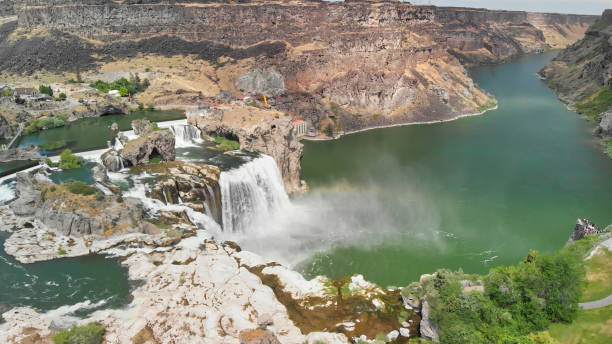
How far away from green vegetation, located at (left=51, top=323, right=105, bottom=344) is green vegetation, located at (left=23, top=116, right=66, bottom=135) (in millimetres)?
47754

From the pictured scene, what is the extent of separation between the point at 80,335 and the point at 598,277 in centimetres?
2852

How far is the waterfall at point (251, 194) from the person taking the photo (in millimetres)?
40125

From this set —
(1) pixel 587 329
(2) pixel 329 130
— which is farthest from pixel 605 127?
(1) pixel 587 329

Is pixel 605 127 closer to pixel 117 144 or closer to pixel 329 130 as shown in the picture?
pixel 329 130

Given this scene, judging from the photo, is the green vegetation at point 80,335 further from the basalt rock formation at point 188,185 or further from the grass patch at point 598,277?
the grass patch at point 598,277

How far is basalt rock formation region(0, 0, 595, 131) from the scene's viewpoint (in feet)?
264

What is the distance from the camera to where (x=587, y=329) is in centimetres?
2031

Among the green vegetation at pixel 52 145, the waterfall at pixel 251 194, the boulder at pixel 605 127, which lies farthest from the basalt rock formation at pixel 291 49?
the green vegetation at pixel 52 145

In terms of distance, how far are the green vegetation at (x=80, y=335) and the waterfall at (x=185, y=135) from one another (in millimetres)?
34509

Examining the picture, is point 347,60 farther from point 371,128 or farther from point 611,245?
point 611,245

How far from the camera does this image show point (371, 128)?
77.6 m

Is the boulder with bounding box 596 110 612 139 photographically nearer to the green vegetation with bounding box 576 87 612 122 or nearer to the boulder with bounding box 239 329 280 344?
the green vegetation with bounding box 576 87 612 122

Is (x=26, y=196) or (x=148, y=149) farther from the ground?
(x=148, y=149)

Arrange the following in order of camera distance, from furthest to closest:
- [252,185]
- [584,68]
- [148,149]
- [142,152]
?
[584,68] → [252,185] → [148,149] → [142,152]
